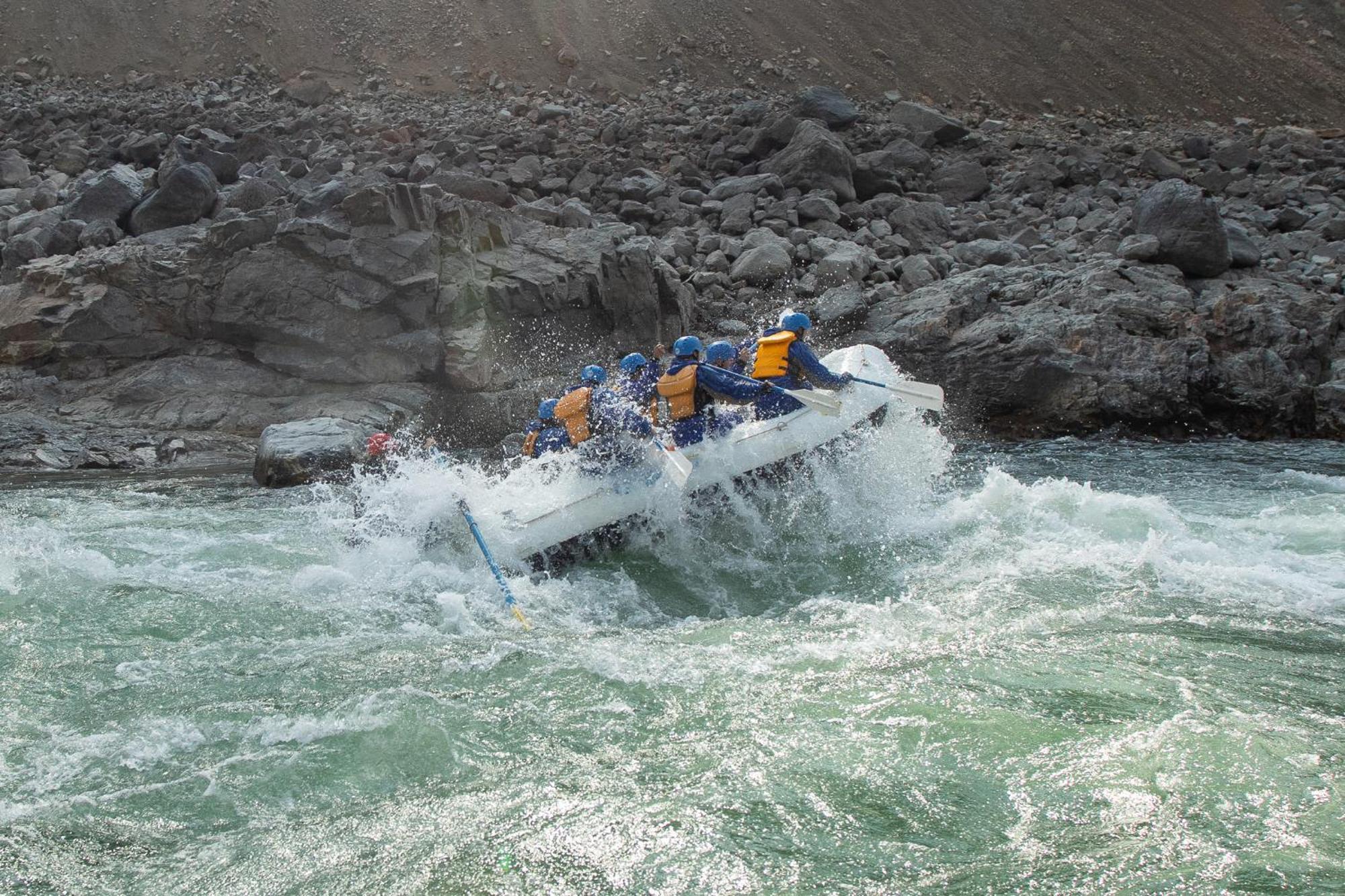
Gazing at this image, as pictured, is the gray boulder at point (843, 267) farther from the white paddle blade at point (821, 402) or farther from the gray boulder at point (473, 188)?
the white paddle blade at point (821, 402)

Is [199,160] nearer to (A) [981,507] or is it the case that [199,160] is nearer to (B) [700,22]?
(A) [981,507]

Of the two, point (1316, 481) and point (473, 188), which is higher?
point (473, 188)

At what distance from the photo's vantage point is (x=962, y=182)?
1909cm

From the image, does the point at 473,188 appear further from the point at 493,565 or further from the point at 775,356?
the point at 493,565

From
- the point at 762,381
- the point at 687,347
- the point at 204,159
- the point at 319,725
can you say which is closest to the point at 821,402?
the point at 762,381

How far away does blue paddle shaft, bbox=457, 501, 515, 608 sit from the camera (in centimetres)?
627

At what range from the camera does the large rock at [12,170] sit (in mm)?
18625

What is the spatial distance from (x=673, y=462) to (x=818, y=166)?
12.3 metres

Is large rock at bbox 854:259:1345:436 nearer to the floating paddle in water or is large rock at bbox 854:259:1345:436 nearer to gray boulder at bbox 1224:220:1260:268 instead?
gray boulder at bbox 1224:220:1260:268

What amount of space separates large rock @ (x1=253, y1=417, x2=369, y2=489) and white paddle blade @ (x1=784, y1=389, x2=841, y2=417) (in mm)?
5181

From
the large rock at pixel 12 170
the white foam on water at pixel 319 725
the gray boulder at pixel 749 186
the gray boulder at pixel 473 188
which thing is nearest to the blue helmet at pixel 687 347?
the white foam on water at pixel 319 725

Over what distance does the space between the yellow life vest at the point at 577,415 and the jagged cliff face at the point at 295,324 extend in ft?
17.1

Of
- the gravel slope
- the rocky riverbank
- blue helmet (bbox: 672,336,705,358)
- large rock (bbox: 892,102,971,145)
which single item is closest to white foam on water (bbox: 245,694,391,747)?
blue helmet (bbox: 672,336,705,358)

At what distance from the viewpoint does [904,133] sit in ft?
69.1
